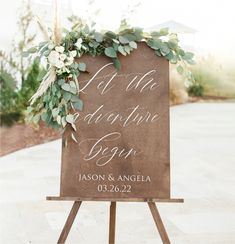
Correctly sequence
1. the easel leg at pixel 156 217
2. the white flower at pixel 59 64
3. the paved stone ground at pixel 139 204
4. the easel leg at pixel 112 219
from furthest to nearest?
the paved stone ground at pixel 139 204 → the easel leg at pixel 112 219 → the easel leg at pixel 156 217 → the white flower at pixel 59 64

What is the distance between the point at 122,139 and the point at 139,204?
1426mm

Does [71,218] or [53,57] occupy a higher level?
[53,57]

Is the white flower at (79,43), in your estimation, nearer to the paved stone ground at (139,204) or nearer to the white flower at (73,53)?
the white flower at (73,53)

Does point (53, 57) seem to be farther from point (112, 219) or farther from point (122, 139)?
point (112, 219)

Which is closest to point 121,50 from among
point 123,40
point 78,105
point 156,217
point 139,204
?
point 123,40

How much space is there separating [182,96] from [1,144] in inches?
107

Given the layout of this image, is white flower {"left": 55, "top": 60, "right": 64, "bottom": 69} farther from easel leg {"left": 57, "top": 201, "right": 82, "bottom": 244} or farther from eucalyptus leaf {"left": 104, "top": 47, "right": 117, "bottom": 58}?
easel leg {"left": 57, "top": 201, "right": 82, "bottom": 244}

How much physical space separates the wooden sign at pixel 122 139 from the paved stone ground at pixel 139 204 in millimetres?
805

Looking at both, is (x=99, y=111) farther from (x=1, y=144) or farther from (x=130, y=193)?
(x=1, y=144)

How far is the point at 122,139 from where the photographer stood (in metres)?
1.74

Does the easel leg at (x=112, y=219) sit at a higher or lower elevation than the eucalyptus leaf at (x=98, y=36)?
lower

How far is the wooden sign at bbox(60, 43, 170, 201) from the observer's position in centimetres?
173

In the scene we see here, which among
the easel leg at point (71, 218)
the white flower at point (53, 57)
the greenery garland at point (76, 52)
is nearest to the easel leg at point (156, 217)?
the easel leg at point (71, 218)

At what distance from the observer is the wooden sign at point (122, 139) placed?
1.73 m
